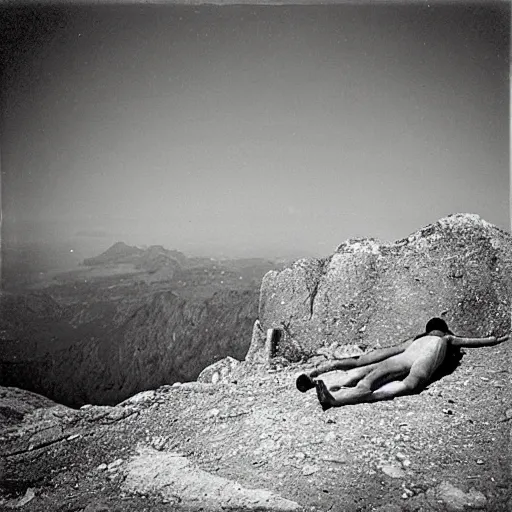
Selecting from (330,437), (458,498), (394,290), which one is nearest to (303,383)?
(330,437)

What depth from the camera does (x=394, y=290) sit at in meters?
4.21

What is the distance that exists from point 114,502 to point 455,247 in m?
3.68

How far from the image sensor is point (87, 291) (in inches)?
213

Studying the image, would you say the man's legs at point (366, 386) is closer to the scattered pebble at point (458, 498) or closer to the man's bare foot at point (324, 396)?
the man's bare foot at point (324, 396)

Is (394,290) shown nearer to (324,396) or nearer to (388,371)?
(388,371)

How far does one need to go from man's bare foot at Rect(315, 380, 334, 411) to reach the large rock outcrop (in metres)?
1.39

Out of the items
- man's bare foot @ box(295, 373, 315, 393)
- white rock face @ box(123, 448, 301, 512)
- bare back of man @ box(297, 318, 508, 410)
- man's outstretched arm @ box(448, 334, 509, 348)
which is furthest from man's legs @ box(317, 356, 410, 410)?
white rock face @ box(123, 448, 301, 512)

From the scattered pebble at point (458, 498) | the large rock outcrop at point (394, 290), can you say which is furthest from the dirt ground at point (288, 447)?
the large rock outcrop at point (394, 290)

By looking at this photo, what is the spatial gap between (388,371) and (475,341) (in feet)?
3.22

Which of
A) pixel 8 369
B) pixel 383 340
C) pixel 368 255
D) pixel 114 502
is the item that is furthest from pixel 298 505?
pixel 8 369

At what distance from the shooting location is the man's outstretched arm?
349 centimetres

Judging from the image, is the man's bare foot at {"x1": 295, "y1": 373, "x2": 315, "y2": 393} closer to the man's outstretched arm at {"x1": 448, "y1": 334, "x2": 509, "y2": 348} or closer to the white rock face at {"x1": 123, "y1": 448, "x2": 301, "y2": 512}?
the white rock face at {"x1": 123, "y1": 448, "x2": 301, "y2": 512}

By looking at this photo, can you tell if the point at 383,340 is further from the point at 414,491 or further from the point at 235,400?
the point at 414,491

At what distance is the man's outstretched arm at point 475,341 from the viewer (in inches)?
137
